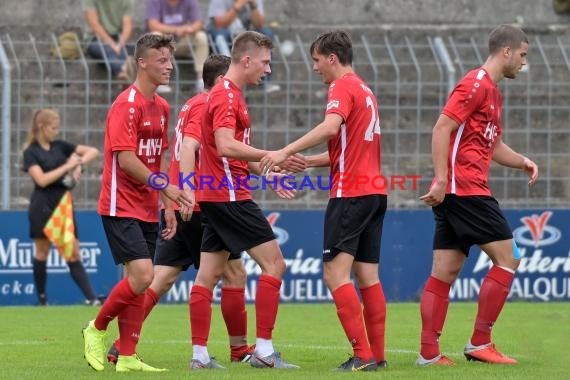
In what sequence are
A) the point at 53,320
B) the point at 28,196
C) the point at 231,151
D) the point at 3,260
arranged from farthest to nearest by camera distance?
1. the point at 28,196
2. the point at 3,260
3. the point at 53,320
4. the point at 231,151

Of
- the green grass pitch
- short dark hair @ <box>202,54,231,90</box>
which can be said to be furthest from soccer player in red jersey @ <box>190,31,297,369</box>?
short dark hair @ <box>202,54,231,90</box>

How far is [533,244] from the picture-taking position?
15.7 meters

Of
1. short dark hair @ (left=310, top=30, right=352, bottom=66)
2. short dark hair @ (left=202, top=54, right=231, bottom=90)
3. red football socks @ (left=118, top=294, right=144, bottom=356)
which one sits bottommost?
red football socks @ (left=118, top=294, right=144, bottom=356)

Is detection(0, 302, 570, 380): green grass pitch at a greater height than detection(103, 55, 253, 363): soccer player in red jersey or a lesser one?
lesser

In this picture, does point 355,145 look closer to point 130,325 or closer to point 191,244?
point 191,244

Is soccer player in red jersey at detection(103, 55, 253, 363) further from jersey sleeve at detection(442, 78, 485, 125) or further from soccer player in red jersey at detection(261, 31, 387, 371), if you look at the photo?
jersey sleeve at detection(442, 78, 485, 125)

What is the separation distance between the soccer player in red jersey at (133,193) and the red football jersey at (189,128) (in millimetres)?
250

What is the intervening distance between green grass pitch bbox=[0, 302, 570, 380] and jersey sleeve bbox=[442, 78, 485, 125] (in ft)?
5.48

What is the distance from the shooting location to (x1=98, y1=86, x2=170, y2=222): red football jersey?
9000mm

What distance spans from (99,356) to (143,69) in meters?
1.95

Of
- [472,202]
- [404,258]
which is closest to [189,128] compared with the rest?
[472,202]

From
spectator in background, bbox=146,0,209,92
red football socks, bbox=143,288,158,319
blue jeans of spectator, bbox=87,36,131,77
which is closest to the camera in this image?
red football socks, bbox=143,288,158,319

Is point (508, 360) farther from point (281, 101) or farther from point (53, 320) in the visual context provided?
point (281, 101)

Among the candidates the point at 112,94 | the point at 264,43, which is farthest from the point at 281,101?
the point at 264,43
